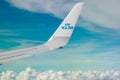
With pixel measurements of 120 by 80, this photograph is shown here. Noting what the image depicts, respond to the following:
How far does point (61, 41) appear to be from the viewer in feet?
9.79

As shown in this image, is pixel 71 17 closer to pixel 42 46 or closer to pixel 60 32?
pixel 60 32

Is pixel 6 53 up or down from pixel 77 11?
down

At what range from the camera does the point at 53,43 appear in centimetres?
299

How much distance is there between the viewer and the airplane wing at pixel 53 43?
2.80 metres

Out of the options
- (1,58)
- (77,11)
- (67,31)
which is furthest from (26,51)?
(77,11)

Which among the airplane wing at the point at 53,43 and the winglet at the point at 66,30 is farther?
the winglet at the point at 66,30

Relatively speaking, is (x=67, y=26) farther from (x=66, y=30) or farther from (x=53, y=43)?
(x=53, y=43)

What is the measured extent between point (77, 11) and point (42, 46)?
60 cm

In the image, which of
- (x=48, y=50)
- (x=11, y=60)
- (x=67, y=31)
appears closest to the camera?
(x=11, y=60)

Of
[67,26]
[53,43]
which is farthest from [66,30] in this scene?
[53,43]

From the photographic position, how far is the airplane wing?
2802 mm

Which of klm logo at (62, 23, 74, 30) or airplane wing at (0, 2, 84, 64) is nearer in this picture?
airplane wing at (0, 2, 84, 64)

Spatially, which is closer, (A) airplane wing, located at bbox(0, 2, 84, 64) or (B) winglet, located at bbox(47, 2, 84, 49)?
(A) airplane wing, located at bbox(0, 2, 84, 64)

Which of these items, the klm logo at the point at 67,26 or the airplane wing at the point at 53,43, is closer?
the airplane wing at the point at 53,43
